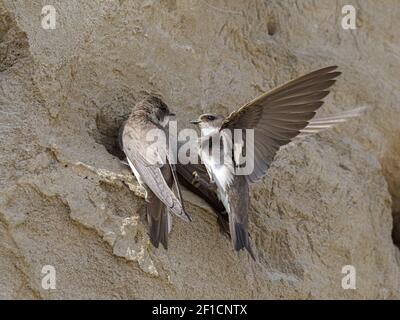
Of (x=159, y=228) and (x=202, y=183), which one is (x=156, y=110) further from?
(x=159, y=228)

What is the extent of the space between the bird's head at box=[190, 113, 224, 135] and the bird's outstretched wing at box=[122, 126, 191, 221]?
7.7 inches

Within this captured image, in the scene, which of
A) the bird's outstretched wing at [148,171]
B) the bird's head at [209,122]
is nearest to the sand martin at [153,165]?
the bird's outstretched wing at [148,171]

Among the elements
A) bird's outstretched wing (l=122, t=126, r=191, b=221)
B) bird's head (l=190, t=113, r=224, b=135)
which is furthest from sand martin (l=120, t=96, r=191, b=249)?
bird's head (l=190, t=113, r=224, b=135)

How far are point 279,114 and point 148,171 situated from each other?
39 cm

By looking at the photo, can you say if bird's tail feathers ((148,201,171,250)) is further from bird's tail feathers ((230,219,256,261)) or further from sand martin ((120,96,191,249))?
bird's tail feathers ((230,219,256,261))

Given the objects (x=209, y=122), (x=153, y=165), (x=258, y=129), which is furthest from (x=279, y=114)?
(x=153, y=165)

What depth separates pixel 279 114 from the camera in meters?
2.41

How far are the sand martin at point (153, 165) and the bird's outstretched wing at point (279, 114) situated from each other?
0.21 meters

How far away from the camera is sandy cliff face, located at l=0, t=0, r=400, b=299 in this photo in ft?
7.61

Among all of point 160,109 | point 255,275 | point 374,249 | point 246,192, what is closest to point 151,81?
point 160,109

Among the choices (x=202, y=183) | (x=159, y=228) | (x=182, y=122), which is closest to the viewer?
(x=159, y=228)

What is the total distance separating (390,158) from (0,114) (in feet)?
4.75

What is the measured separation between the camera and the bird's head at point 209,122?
2.57 metres

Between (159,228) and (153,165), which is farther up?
(153,165)
